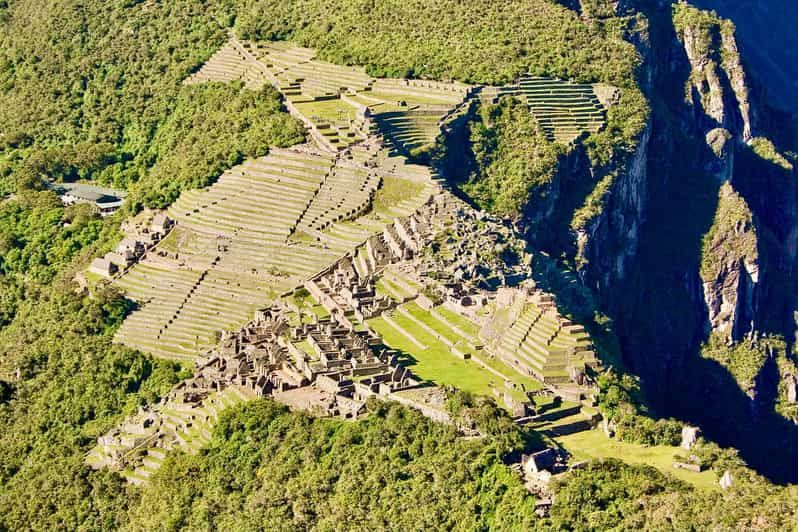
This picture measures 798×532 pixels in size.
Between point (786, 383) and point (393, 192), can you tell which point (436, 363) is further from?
point (786, 383)

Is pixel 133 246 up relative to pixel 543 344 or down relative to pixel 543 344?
down

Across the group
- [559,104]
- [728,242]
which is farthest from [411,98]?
[728,242]

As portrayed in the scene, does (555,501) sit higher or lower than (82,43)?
higher

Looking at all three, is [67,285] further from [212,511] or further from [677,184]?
[677,184]

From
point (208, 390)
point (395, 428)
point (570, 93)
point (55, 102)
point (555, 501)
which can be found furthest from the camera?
point (55, 102)

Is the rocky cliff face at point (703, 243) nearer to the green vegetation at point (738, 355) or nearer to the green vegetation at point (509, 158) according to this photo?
the green vegetation at point (738, 355)

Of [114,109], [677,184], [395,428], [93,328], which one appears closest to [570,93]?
[677,184]
